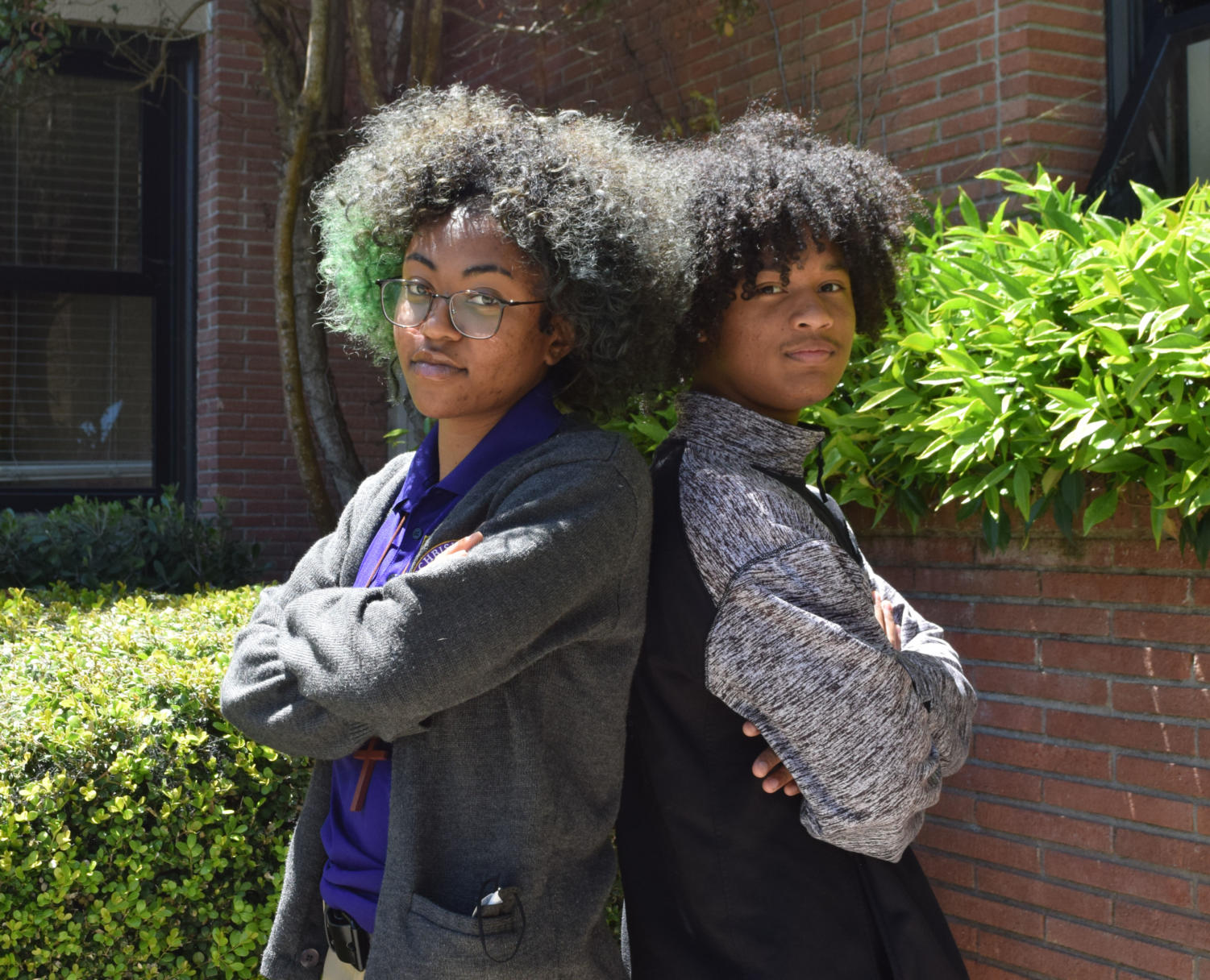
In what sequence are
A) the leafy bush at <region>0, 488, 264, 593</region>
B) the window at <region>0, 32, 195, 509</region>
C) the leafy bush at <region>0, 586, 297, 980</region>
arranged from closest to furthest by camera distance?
1. the leafy bush at <region>0, 586, 297, 980</region>
2. the leafy bush at <region>0, 488, 264, 593</region>
3. the window at <region>0, 32, 195, 509</region>

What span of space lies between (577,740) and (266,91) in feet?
19.3

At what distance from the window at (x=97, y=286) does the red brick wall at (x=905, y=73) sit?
9.27 ft

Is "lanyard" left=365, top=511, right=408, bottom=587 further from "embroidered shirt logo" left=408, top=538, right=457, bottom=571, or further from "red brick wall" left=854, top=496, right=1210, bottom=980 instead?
"red brick wall" left=854, top=496, right=1210, bottom=980

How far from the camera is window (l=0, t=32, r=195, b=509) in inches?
296

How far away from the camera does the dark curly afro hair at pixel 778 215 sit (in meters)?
2.21

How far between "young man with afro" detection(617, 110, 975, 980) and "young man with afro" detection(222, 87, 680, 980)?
9 centimetres

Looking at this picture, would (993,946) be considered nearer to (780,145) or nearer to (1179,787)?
(1179,787)

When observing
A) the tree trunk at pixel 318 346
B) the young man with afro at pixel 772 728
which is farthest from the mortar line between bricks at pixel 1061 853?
the tree trunk at pixel 318 346

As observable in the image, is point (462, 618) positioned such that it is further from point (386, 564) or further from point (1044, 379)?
point (1044, 379)

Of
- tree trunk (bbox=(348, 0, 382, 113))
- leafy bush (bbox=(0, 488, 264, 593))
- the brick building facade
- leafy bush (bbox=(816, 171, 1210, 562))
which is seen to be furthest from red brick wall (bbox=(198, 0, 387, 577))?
leafy bush (bbox=(816, 171, 1210, 562))

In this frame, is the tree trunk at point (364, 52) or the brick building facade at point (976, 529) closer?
the brick building facade at point (976, 529)

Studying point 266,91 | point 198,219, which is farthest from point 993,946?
point 198,219

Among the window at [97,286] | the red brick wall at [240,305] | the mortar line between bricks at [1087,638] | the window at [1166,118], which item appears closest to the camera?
the mortar line between bricks at [1087,638]

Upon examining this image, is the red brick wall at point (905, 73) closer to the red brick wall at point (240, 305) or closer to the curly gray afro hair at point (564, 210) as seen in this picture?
the red brick wall at point (240, 305)
